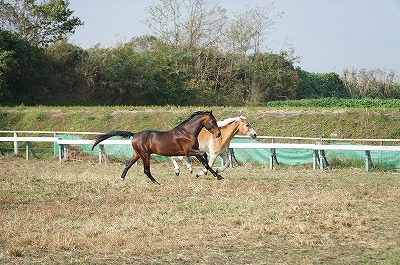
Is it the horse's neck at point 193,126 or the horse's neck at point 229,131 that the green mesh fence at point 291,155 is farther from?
the horse's neck at point 193,126

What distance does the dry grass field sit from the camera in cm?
821

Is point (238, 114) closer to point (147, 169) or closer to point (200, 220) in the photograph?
point (147, 169)

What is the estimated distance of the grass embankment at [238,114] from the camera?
1128 inches

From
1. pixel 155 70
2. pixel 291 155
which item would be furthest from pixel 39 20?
pixel 291 155

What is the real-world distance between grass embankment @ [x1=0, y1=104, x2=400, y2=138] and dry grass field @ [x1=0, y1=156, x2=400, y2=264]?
11844mm

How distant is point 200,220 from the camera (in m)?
10.5

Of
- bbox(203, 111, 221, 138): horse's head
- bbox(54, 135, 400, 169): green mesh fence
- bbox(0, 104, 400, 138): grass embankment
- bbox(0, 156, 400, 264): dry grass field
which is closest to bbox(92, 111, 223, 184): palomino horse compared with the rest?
bbox(203, 111, 221, 138): horse's head

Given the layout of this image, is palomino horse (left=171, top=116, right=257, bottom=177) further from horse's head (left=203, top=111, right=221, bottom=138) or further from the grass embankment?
the grass embankment

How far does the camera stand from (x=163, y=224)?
400 inches

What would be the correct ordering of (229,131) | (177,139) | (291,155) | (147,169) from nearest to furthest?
(147,169)
(177,139)
(229,131)
(291,155)

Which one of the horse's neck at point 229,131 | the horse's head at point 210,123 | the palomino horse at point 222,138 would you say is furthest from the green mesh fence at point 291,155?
the horse's head at point 210,123

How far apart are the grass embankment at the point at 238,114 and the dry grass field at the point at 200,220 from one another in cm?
1184

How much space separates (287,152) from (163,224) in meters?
12.5

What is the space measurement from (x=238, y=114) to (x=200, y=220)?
71.8 feet
